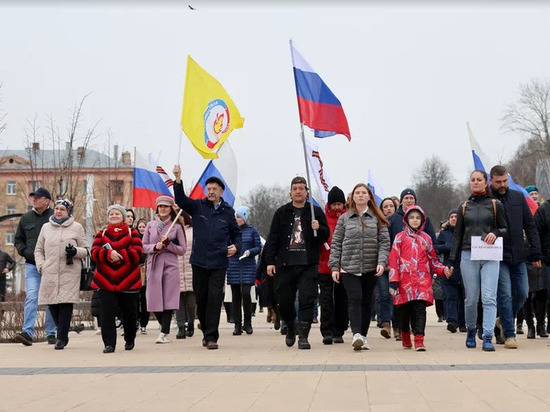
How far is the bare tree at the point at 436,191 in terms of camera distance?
12331cm

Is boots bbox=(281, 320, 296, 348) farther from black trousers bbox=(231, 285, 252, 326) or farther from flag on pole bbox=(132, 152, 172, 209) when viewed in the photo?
flag on pole bbox=(132, 152, 172, 209)

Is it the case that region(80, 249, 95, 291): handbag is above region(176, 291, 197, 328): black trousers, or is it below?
above

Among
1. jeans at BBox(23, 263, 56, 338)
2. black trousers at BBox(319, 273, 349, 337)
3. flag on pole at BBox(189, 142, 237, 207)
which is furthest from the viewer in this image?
flag on pole at BBox(189, 142, 237, 207)

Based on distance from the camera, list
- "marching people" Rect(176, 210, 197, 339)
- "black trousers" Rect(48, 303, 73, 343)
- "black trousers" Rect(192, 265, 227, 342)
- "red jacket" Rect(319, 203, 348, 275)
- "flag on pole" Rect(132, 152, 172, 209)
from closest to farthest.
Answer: "black trousers" Rect(192, 265, 227, 342)
"black trousers" Rect(48, 303, 73, 343)
"red jacket" Rect(319, 203, 348, 275)
"marching people" Rect(176, 210, 197, 339)
"flag on pole" Rect(132, 152, 172, 209)

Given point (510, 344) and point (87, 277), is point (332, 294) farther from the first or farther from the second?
point (87, 277)

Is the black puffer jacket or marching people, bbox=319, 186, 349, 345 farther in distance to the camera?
marching people, bbox=319, 186, 349, 345

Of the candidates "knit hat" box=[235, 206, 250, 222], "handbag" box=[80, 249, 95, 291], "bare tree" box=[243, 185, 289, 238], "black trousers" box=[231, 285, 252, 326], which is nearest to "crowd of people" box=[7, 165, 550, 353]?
"handbag" box=[80, 249, 95, 291]

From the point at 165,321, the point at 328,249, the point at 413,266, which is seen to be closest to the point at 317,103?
the point at 328,249

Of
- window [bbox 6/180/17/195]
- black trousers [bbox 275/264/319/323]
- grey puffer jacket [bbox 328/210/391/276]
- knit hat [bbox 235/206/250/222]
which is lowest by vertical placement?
black trousers [bbox 275/264/319/323]

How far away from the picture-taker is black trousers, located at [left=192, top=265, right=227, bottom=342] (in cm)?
1232

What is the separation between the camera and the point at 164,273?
13.8 m

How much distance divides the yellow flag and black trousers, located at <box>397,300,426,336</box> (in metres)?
3.50

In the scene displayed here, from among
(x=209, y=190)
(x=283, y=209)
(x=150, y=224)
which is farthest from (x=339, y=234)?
(x=150, y=224)

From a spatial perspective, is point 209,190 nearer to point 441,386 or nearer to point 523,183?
point 441,386
